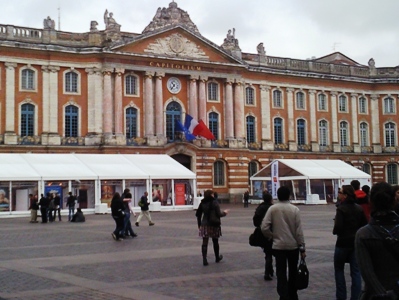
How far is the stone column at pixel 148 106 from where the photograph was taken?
50062 millimetres

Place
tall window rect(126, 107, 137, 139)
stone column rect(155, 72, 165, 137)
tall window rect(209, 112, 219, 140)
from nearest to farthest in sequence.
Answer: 1. tall window rect(126, 107, 137, 139)
2. stone column rect(155, 72, 165, 137)
3. tall window rect(209, 112, 219, 140)

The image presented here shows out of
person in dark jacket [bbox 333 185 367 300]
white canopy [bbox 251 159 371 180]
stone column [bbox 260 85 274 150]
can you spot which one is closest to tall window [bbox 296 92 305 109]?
stone column [bbox 260 85 274 150]

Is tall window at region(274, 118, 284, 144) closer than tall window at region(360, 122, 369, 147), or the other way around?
tall window at region(274, 118, 284, 144)

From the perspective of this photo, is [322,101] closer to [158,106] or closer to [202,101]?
[202,101]

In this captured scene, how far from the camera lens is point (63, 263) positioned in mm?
15008

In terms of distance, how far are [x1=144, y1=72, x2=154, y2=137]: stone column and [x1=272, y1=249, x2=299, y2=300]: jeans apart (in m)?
40.7

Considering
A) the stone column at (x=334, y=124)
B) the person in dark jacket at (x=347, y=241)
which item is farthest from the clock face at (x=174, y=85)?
the person in dark jacket at (x=347, y=241)

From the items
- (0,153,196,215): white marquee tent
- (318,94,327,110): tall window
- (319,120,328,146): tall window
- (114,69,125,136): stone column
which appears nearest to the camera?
(0,153,196,215): white marquee tent

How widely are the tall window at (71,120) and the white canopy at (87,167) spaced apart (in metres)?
4.57

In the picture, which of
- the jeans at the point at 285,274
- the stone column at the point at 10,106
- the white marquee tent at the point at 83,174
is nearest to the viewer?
the jeans at the point at 285,274

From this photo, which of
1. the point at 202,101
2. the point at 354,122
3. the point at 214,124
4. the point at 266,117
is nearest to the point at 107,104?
the point at 202,101

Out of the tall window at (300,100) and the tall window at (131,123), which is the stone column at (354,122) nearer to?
the tall window at (300,100)

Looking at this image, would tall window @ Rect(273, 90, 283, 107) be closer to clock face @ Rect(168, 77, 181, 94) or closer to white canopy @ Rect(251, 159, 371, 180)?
white canopy @ Rect(251, 159, 371, 180)

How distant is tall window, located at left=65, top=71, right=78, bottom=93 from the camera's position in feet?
159
